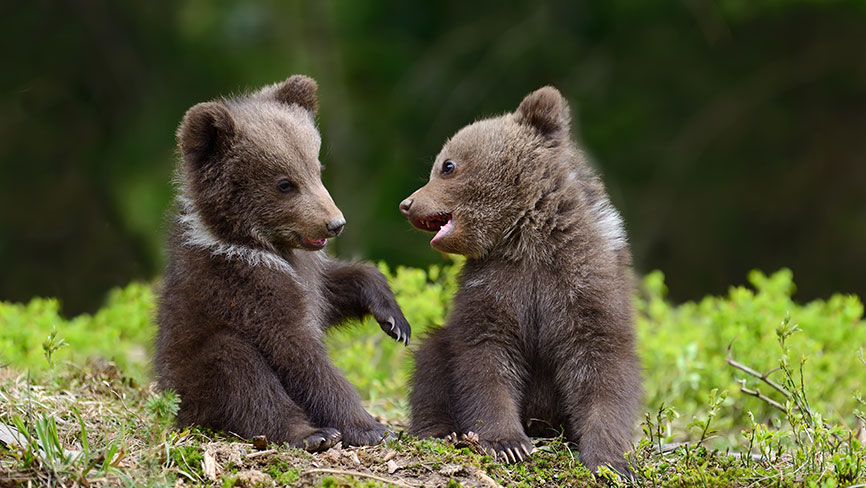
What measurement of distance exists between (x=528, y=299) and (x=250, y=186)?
144 centimetres

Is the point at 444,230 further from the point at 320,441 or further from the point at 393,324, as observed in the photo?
the point at 320,441

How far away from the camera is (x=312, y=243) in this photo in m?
4.95

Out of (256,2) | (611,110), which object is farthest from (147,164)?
(611,110)

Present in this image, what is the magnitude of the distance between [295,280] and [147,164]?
7.54 metres

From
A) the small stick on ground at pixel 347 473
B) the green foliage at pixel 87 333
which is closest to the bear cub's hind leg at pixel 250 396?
the small stick on ground at pixel 347 473

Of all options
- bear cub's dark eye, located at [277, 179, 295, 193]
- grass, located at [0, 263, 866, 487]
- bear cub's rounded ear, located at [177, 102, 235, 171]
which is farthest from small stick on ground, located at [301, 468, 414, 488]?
bear cub's rounded ear, located at [177, 102, 235, 171]

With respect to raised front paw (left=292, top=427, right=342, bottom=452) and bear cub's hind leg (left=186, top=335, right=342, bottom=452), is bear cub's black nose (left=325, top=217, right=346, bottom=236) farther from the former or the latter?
raised front paw (left=292, top=427, right=342, bottom=452)

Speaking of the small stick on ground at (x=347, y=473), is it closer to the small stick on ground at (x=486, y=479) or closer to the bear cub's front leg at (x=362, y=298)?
the small stick on ground at (x=486, y=479)

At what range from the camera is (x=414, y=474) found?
14.3ft

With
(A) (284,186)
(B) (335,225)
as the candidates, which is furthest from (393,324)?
(A) (284,186)

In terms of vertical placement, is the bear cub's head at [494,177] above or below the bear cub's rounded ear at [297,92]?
below

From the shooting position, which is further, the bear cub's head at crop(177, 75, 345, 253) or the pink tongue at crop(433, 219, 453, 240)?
the pink tongue at crop(433, 219, 453, 240)

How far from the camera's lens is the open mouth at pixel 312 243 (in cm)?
495

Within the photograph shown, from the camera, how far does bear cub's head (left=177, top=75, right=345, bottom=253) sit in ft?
16.1
